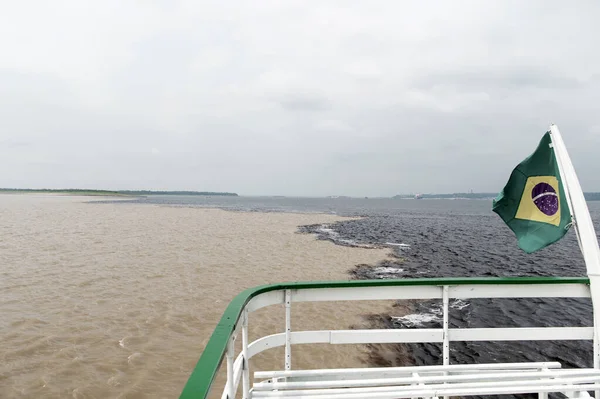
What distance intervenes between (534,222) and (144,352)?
26.8ft

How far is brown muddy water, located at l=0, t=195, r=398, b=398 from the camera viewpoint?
6.90 meters

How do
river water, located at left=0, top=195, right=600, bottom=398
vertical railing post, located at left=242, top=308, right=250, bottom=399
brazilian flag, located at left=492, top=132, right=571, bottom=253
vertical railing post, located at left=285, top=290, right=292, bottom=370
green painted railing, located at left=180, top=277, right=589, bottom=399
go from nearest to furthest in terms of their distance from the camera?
green painted railing, located at left=180, top=277, right=589, bottom=399
vertical railing post, located at left=242, top=308, right=250, bottom=399
vertical railing post, located at left=285, top=290, right=292, bottom=370
brazilian flag, located at left=492, top=132, right=571, bottom=253
river water, located at left=0, top=195, right=600, bottom=398

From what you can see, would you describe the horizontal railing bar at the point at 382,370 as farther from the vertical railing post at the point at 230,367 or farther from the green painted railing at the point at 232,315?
the vertical railing post at the point at 230,367

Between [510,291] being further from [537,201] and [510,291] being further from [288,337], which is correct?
[288,337]

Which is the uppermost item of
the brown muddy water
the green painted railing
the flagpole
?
the flagpole

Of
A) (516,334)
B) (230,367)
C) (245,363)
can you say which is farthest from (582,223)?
(230,367)

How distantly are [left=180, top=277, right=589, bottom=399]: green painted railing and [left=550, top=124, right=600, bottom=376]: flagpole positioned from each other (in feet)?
0.60

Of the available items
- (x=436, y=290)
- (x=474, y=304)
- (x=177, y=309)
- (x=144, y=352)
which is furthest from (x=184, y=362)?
(x=474, y=304)

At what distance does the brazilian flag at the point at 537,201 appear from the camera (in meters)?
5.06

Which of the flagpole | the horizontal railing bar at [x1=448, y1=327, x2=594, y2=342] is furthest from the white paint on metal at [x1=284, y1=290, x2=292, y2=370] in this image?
the flagpole

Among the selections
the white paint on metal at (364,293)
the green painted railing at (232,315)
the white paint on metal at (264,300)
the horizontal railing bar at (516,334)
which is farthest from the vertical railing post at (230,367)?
the horizontal railing bar at (516,334)

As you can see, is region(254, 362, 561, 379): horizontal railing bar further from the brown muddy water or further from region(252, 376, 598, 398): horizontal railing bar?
the brown muddy water

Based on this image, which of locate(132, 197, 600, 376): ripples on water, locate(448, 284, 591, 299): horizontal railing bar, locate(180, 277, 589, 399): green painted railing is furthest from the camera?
locate(132, 197, 600, 376): ripples on water

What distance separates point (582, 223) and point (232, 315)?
4712 millimetres
